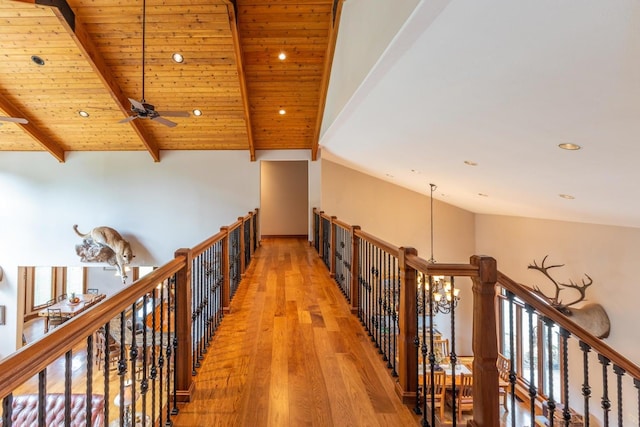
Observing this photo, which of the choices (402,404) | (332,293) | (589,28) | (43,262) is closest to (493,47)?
(589,28)

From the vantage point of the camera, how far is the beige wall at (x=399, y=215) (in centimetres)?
944

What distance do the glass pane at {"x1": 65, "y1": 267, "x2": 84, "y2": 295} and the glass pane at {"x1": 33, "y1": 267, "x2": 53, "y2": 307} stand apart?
1.84 feet

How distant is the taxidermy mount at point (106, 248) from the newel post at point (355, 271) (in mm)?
6919

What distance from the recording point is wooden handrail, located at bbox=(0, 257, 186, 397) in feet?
2.78

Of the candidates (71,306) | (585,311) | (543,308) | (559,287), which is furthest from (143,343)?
(71,306)

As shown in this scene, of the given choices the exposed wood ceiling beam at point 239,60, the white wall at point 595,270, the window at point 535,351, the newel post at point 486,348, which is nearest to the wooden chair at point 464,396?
the window at point 535,351

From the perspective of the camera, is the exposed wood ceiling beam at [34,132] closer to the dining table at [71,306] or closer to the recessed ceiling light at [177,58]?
the recessed ceiling light at [177,58]

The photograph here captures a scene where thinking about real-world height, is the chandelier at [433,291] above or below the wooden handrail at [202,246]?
below

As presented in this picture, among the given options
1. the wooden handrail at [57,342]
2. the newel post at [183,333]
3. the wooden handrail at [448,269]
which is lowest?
the newel post at [183,333]

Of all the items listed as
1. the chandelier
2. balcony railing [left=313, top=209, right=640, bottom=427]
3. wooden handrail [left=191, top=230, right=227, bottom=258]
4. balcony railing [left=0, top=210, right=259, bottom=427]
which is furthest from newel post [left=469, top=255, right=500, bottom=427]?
wooden handrail [left=191, top=230, right=227, bottom=258]

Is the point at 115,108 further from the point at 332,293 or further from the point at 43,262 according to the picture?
the point at 332,293

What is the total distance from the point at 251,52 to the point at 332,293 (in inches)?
172

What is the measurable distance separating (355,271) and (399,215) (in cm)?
604

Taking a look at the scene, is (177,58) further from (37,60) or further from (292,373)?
(292,373)
